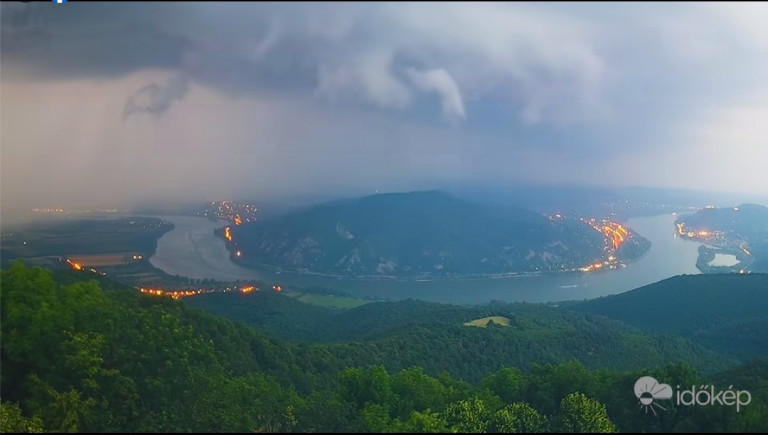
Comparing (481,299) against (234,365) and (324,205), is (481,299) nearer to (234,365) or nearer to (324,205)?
(324,205)

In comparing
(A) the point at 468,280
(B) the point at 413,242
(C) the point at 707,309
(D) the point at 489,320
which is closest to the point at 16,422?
(D) the point at 489,320

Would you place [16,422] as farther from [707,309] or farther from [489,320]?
[707,309]

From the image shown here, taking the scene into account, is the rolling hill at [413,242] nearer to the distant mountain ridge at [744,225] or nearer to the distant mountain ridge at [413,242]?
the distant mountain ridge at [413,242]

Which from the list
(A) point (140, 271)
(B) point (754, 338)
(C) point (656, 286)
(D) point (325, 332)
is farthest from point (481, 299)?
(A) point (140, 271)

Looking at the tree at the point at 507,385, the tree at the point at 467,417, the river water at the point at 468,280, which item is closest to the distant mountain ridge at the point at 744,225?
the river water at the point at 468,280

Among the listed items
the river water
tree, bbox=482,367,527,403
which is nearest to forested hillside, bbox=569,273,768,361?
the river water
